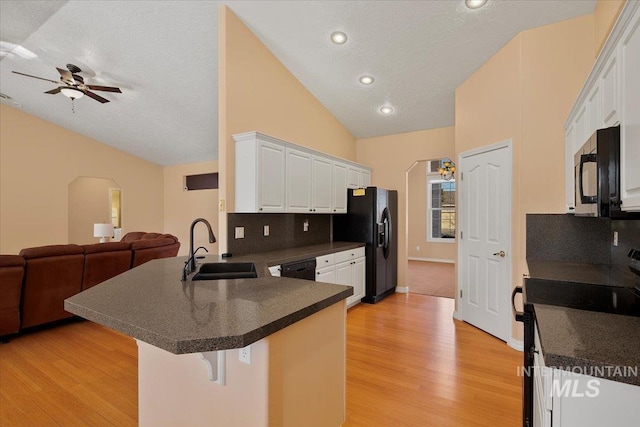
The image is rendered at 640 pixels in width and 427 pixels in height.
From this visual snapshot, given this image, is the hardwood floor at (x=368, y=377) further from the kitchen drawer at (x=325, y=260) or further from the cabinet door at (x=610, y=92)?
the cabinet door at (x=610, y=92)

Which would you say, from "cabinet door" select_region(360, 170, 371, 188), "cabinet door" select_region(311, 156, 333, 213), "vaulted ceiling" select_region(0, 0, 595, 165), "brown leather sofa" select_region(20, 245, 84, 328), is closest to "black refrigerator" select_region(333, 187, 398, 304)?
"cabinet door" select_region(360, 170, 371, 188)

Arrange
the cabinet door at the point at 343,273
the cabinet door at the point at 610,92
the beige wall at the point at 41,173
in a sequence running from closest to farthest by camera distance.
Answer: the cabinet door at the point at 610,92 → the cabinet door at the point at 343,273 → the beige wall at the point at 41,173

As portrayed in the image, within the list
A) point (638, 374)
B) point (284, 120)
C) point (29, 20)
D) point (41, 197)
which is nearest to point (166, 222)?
point (41, 197)

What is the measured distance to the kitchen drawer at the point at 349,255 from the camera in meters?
4.05

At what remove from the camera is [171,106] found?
17.3 ft

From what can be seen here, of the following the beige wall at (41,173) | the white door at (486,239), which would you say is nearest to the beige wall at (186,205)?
the beige wall at (41,173)

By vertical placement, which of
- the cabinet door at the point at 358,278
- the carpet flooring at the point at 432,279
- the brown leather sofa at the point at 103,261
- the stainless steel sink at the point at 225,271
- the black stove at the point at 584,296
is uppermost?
the stainless steel sink at the point at 225,271

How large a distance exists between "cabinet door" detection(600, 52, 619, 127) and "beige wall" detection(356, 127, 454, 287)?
3.53 meters

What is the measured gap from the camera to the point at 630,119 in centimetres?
116

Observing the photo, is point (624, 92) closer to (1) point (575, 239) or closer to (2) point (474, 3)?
(1) point (575, 239)

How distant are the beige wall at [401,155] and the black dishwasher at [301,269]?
2403mm

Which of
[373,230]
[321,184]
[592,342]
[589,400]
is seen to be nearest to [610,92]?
[592,342]

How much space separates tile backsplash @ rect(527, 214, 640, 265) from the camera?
235 centimetres

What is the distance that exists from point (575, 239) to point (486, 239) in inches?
40.9
